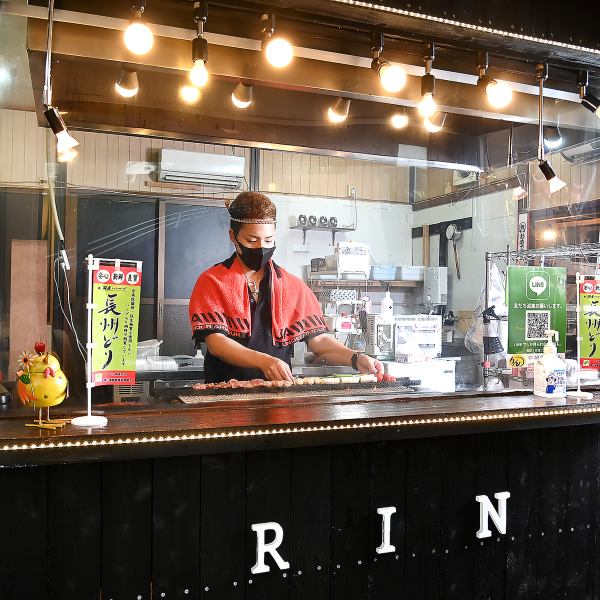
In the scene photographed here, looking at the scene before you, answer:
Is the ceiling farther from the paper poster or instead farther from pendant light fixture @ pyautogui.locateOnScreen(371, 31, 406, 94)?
the paper poster

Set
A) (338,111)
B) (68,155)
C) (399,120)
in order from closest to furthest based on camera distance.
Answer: (68,155) < (338,111) < (399,120)

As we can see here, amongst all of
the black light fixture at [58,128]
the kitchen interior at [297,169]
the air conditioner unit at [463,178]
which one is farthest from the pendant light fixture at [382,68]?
the black light fixture at [58,128]

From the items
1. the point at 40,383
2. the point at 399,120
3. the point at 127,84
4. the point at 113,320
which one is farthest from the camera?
the point at 399,120

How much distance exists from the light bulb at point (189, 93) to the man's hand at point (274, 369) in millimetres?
1202

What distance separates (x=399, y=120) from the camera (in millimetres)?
3133

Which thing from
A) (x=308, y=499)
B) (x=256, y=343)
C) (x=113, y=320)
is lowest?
(x=308, y=499)

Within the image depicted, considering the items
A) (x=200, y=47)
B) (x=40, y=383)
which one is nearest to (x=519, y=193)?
(x=200, y=47)

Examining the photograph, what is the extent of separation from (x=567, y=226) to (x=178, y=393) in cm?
229

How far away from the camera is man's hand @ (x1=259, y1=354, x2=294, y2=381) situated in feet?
8.91

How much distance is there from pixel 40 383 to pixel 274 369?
119 centimetres

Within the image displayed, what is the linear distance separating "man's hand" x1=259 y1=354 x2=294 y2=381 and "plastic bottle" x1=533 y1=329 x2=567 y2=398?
1.05 meters

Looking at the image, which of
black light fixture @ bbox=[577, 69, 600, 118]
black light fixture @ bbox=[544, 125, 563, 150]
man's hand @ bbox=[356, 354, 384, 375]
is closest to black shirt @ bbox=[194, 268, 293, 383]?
man's hand @ bbox=[356, 354, 384, 375]

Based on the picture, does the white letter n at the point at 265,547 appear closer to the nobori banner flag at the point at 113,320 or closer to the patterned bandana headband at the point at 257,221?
the nobori banner flag at the point at 113,320

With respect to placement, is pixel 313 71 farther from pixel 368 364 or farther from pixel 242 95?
pixel 368 364
